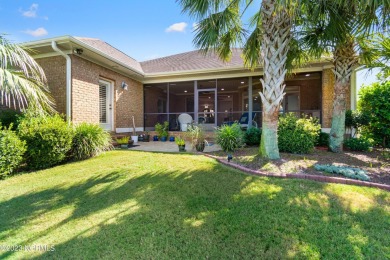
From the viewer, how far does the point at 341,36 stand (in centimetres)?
589

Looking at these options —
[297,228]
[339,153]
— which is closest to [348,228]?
[297,228]

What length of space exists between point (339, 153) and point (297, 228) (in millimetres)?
5266

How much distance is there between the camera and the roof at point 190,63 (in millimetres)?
10822

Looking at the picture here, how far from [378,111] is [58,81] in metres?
11.3

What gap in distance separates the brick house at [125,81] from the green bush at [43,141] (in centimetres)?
145

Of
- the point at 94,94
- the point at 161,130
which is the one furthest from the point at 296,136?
the point at 94,94

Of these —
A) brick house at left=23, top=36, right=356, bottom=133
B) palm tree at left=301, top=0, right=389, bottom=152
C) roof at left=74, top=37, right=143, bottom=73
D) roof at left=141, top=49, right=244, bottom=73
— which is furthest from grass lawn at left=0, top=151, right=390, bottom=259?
roof at left=141, top=49, right=244, bottom=73

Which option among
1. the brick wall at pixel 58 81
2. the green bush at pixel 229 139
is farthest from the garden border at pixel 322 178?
the brick wall at pixel 58 81

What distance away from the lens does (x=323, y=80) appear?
933 centimetres

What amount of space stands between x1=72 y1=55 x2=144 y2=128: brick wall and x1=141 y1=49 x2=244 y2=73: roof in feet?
7.55

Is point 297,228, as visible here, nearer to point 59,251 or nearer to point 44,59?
point 59,251

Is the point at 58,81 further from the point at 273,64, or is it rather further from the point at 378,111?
the point at 378,111

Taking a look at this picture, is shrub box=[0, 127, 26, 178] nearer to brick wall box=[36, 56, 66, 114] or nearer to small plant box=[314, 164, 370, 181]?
brick wall box=[36, 56, 66, 114]

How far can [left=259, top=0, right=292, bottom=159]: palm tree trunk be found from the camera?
525cm
